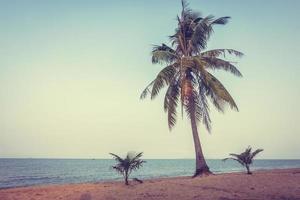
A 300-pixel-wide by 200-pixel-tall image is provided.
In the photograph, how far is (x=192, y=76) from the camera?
63.1 feet

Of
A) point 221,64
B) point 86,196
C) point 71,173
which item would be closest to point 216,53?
point 221,64

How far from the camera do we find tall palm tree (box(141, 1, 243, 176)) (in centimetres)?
1773

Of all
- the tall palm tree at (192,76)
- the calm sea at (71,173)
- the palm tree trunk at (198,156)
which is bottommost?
the calm sea at (71,173)

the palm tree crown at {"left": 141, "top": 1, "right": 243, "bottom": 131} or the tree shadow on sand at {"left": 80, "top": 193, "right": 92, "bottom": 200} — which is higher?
the palm tree crown at {"left": 141, "top": 1, "right": 243, "bottom": 131}

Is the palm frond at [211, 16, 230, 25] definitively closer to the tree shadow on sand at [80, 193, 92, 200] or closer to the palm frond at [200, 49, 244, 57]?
the palm frond at [200, 49, 244, 57]

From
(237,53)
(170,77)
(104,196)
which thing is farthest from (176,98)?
(104,196)

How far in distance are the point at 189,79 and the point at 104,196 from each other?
33.3 ft

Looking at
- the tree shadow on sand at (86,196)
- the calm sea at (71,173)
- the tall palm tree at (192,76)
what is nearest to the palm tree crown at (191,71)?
the tall palm tree at (192,76)

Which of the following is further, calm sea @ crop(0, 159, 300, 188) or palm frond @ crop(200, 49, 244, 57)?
calm sea @ crop(0, 159, 300, 188)

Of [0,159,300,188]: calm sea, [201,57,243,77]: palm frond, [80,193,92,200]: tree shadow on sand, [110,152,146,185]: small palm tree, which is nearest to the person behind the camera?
[80,193,92,200]: tree shadow on sand

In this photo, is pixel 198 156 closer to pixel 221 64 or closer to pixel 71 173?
pixel 221 64

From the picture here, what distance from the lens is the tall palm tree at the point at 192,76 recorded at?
17.7m

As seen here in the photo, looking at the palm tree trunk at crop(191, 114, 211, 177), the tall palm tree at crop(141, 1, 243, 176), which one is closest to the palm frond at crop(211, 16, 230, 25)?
the tall palm tree at crop(141, 1, 243, 176)

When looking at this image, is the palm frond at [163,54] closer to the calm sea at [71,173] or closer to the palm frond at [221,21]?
the palm frond at [221,21]
